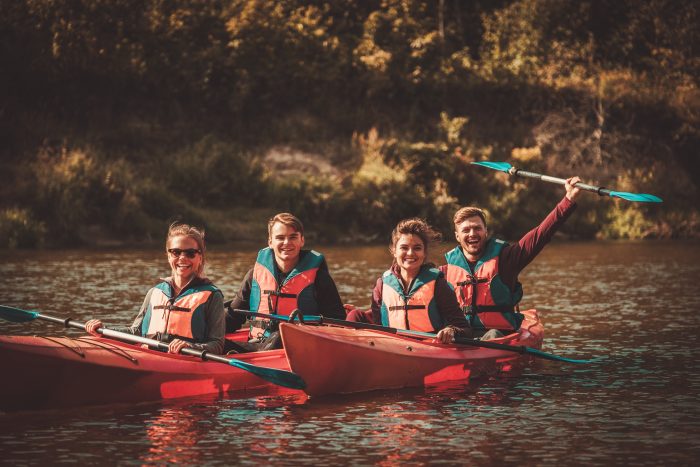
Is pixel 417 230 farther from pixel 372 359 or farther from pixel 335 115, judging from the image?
pixel 335 115

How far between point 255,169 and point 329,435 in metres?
17.7

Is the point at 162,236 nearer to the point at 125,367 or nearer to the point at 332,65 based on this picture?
the point at 332,65

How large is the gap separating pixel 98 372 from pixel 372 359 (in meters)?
1.66

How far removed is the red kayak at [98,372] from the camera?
20.5ft

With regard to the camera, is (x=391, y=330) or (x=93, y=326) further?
(x=391, y=330)

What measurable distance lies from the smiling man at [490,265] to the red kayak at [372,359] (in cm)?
32

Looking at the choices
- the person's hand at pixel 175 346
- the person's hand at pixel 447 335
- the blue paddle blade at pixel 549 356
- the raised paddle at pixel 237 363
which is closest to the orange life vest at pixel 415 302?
the person's hand at pixel 447 335

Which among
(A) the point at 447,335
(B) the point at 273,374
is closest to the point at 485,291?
(A) the point at 447,335

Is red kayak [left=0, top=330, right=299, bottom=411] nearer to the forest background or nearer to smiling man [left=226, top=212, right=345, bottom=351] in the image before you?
smiling man [left=226, top=212, right=345, bottom=351]

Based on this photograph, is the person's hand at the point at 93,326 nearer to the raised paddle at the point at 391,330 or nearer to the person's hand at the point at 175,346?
the person's hand at the point at 175,346

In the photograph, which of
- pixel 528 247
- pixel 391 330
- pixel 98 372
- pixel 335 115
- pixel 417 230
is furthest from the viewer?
pixel 335 115

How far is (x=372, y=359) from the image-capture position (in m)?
7.14

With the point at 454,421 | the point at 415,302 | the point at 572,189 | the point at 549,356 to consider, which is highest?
the point at 572,189

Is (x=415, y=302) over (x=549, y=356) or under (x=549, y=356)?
over
